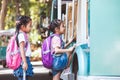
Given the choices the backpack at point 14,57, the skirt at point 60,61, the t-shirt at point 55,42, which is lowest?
the skirt at point 60,61

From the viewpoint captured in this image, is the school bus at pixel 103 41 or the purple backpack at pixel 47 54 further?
the purple backpack at pixel 47 54

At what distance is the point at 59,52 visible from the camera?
841 centimetres

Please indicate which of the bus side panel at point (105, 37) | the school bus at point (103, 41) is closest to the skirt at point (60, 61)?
the school bus at point (103, 41)

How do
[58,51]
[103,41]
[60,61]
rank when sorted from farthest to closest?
[60,61]
[58,51]
[103,41]

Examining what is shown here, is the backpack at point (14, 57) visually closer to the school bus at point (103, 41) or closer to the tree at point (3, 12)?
the school bus at point (103, 41)

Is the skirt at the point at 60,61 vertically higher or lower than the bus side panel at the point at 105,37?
lower

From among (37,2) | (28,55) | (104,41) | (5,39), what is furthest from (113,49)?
(37,2)

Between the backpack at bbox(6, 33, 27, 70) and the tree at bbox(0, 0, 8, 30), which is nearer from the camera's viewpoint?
the backpack at bbox(6, 33, 27, 70)

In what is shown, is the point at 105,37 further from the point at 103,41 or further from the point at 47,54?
the point at 47,54

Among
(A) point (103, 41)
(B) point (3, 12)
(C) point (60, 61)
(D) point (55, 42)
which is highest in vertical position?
(A) point (103, 41)

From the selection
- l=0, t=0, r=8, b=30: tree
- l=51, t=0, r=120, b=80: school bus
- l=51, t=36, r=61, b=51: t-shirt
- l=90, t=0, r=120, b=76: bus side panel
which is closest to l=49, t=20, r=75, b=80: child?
l=51, t=36, r=61, b=51: t-shirt

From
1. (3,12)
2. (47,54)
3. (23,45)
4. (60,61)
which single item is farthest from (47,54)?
(3,12)

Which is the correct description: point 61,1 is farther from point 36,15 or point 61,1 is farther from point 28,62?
point 36,15

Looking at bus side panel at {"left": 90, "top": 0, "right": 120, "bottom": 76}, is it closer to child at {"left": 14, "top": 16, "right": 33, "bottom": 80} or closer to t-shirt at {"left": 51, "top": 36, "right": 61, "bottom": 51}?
child at {"left": 14, "top": 16, "right": 33, "bottom": 80}
